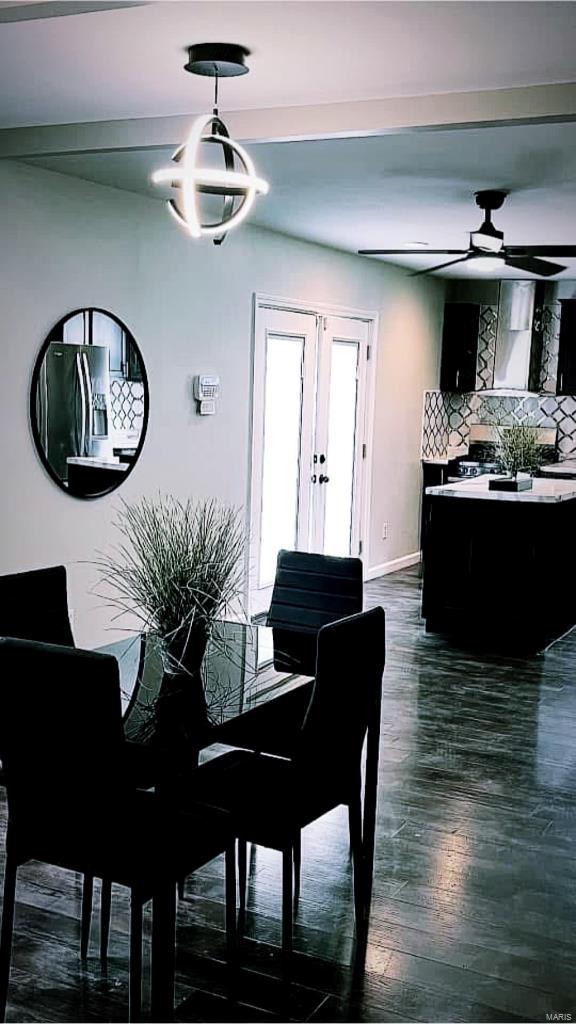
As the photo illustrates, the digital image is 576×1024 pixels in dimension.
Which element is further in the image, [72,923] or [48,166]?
[48,166]

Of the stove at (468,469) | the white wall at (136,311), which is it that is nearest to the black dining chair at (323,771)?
the white wall at (136,311)

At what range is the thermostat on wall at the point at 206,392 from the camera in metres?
6.42

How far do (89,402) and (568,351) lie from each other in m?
5.43

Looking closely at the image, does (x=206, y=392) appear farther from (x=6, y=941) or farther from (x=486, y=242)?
(x=6, y=941)

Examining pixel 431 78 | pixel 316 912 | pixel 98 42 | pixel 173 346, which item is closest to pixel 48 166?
pixel 173 346

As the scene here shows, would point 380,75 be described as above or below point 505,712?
above

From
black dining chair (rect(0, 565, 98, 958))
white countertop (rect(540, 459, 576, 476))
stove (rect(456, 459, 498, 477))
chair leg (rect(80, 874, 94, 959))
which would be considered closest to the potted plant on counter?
white countertop (rect(540, 459, 576, 476))

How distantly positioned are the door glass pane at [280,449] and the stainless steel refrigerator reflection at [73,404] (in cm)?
188

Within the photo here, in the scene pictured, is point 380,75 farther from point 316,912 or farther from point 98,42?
point 316,912

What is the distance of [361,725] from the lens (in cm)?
301

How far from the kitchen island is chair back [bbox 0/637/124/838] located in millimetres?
4671

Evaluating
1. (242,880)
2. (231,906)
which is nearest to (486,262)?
(242,880)

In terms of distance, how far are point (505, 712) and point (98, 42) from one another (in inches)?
144

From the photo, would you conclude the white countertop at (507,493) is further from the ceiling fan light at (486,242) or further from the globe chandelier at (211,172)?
the globe chandelier at (211,172)
